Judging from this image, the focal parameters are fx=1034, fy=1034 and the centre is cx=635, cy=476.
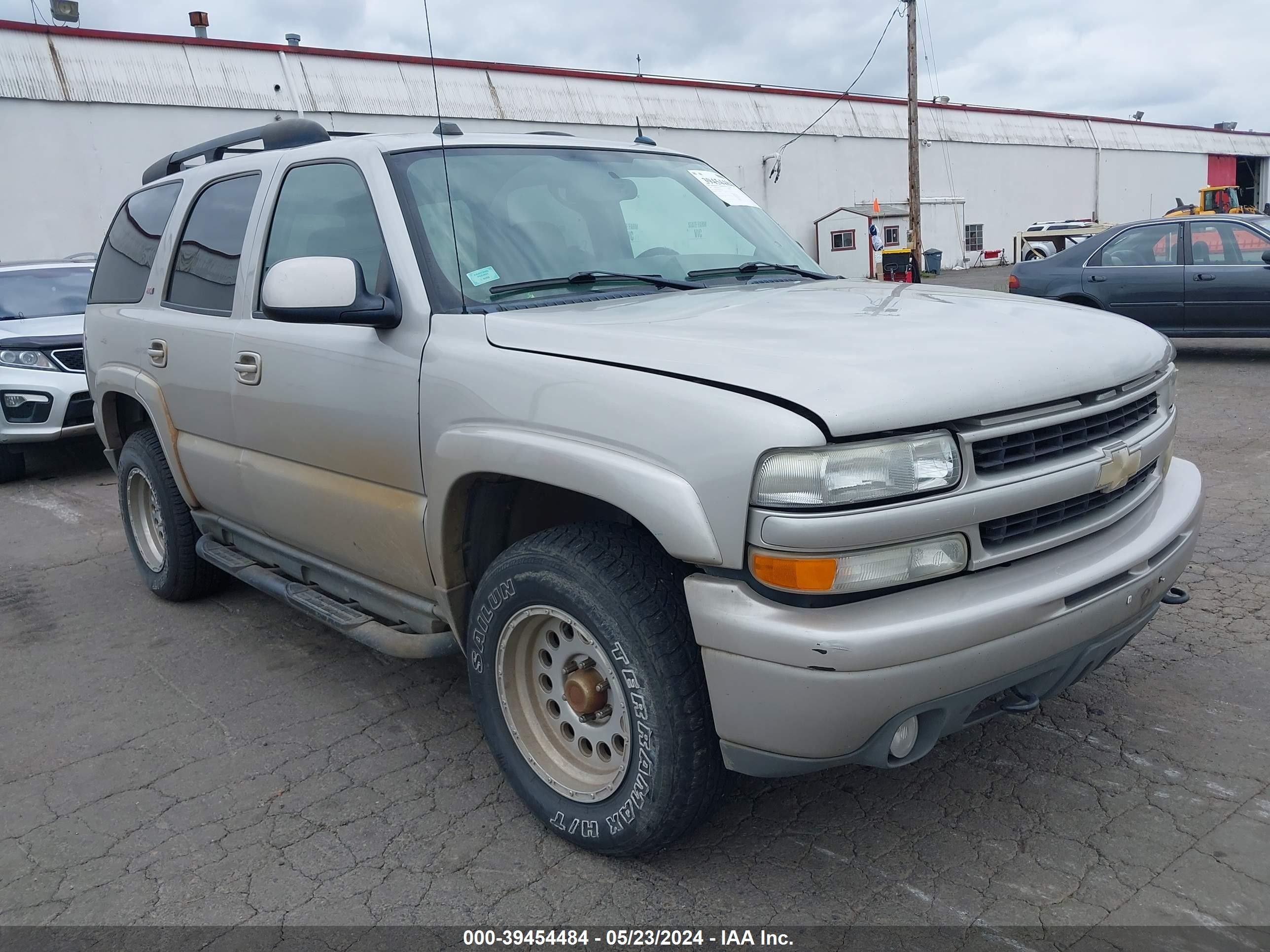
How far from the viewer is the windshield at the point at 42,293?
9.18 meters

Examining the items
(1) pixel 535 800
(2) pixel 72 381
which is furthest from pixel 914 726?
(2) pixel 72 381

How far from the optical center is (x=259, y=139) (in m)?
4.30

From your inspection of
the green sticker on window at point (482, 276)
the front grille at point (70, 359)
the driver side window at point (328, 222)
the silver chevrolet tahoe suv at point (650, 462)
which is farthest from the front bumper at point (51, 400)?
the green sticker on window at point (482, 276)

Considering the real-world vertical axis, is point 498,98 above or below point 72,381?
above

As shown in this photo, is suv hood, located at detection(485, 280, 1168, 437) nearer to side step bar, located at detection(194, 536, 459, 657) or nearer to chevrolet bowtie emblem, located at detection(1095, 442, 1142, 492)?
chevrolet bowtie emblem, located at detection(1095, 442, 1142, 492)

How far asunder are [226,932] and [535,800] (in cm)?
82

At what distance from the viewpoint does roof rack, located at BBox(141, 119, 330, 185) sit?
4039 mm

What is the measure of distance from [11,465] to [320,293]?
23.4 ft

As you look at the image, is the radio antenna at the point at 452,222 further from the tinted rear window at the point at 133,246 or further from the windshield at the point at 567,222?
the tinted rear window at the point at 133,246

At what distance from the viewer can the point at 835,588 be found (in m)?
2.16

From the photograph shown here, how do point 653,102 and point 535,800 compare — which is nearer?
point 535,800

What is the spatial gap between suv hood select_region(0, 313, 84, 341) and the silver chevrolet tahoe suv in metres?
5.42

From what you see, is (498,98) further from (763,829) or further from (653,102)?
(763,829)

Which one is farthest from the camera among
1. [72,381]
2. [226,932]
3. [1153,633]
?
[72,381]
